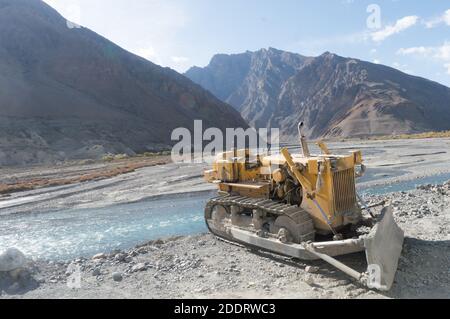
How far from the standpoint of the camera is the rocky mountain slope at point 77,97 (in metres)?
66.8

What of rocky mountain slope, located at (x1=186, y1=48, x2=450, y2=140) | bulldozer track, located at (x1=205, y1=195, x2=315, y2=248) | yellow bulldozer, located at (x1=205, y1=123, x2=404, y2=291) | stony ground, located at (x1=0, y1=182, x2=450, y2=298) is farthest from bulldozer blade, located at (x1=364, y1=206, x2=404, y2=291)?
rocky mountain slope, located at (x1=186, y1=48, x2=450, y2=140)

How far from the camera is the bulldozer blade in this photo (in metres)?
6.42

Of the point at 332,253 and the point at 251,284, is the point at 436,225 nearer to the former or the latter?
the point at 332,253

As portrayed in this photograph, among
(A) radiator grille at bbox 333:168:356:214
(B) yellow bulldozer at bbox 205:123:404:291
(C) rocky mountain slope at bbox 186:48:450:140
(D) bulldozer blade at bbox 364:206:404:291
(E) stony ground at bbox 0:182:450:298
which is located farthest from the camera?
(C) rocky mountain slope at bbox 186:48:450:140

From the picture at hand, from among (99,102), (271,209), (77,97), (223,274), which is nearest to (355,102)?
(99,102)

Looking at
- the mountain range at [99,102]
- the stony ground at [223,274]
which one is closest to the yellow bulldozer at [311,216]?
the stony ground at [223,274]

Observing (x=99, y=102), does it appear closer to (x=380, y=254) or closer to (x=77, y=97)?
(x=77, y=97)

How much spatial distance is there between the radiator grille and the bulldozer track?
0.64 meters

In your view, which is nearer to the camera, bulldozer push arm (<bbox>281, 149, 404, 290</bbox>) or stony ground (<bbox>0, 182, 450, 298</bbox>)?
bulldozer push arm (<bbox>281, 149, 404, 290</bbox>)

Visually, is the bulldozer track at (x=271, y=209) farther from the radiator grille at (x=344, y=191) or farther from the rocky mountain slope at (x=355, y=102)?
the rocky mountain slope at (x=355, y=102)

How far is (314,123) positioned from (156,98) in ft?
268

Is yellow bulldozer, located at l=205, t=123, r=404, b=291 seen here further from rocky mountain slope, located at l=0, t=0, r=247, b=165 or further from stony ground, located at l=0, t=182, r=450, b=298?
rocky mountain slope, located at l=0, t=0, r=247, b=165

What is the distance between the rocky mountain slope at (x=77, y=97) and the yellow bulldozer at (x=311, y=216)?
183 feet

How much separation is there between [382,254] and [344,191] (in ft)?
6.02
